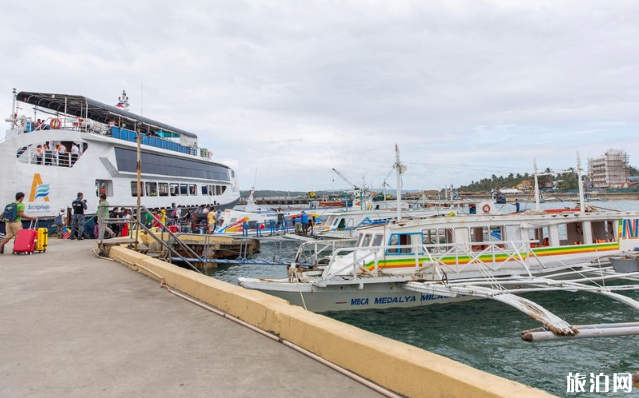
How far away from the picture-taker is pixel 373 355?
13.1 ft

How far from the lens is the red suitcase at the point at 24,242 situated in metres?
12.8

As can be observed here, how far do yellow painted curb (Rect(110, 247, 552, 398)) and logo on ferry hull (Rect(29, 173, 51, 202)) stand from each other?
20.6 m

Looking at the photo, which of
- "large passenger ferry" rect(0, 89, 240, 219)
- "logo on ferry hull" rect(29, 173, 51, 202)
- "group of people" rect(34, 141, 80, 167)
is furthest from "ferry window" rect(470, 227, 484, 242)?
"group of people" rect(34, 141, 80, 167)

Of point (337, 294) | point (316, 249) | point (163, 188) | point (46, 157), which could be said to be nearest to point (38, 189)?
point (46, 157)

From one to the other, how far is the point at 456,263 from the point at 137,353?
30.9 feet

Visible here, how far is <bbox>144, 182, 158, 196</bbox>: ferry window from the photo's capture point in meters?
32.0

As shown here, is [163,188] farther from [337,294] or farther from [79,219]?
[337,294]

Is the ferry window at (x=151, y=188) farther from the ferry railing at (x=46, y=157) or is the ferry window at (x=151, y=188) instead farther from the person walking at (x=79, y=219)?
the person walking at (x=79, y=219)

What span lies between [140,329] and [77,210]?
1563 cm

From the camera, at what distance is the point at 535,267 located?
1338 centimetres

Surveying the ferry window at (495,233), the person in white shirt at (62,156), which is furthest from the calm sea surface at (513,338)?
the person in white shirt at (62,156)

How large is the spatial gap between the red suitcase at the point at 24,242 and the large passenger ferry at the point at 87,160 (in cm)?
538

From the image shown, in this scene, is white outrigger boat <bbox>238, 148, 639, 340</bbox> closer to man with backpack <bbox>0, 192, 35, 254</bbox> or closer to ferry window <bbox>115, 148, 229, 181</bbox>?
man with backpack <bbox>0, 192, 35, 254</bbox>

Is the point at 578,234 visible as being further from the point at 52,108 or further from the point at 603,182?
the point at 603,182
